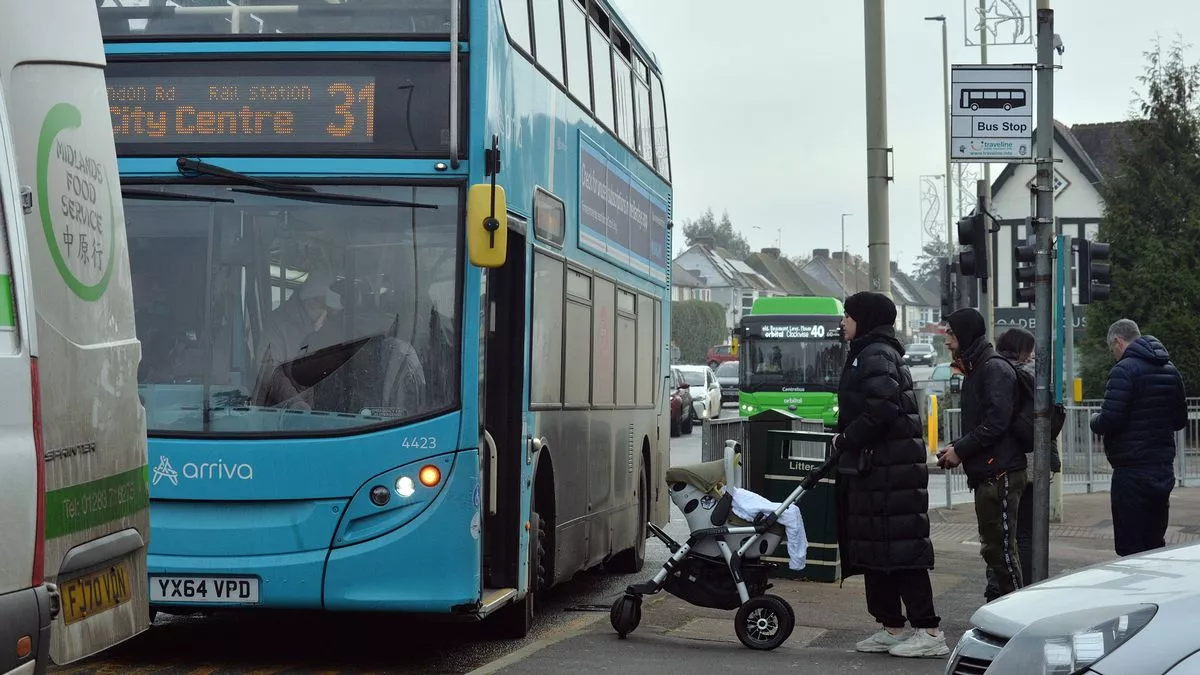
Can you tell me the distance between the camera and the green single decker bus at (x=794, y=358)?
39.7m

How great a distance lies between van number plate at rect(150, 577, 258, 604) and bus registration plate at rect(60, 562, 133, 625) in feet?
7.85

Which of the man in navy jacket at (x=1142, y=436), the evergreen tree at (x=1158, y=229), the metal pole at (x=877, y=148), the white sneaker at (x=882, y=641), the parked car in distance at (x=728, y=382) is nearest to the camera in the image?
the white sneaker at (x=882, y=641)

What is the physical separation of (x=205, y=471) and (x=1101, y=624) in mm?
4667

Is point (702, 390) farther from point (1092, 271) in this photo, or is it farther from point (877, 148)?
point (1092, 271)

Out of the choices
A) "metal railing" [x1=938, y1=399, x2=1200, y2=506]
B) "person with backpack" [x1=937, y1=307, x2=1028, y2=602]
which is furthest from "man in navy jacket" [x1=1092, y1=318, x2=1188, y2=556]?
"metal railing" [x1=938, y1=399, x2=1200, y2=506]

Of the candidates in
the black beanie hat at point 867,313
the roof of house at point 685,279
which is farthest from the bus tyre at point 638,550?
the roof of house at point 685,279

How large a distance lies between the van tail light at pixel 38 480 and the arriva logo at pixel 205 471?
3311 mm

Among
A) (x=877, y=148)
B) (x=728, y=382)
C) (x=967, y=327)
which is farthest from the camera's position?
(x=728, y=382)

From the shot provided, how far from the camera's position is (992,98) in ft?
41.4

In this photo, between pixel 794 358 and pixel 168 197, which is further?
pixel 794 358

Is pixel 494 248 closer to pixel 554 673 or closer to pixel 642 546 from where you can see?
pixel 554 673

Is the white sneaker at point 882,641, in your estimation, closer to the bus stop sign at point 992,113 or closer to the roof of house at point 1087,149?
the bus stop sign at point 992,113

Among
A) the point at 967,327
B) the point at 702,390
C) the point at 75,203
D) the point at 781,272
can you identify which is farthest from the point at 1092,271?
the point at 781,272

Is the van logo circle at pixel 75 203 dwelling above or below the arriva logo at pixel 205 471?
above
